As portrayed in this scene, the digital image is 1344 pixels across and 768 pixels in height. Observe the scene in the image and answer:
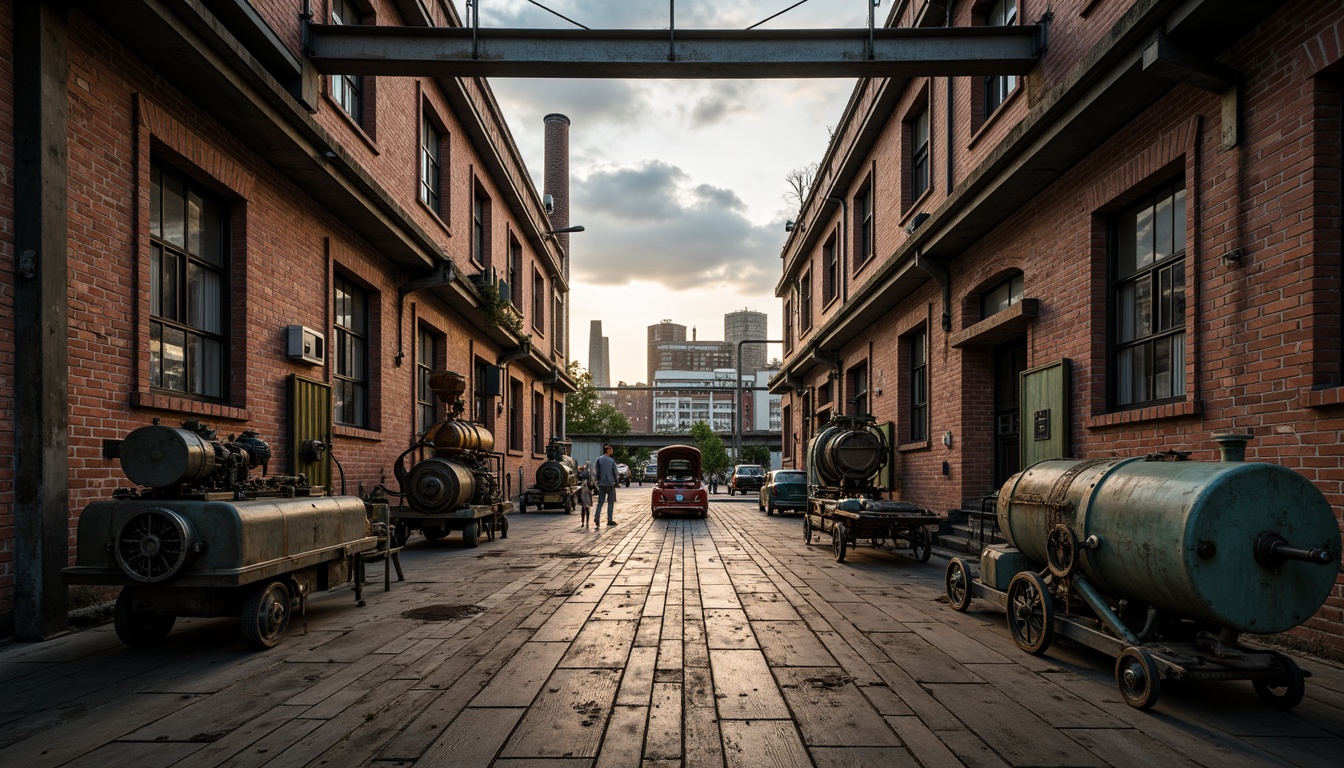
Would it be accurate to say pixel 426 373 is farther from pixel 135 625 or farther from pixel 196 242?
pixel 135 625

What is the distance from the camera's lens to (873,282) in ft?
49.2

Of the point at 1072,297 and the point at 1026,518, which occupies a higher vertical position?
the point at 1072,297

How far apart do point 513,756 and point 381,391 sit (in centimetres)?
1037

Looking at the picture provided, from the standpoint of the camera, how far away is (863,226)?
18516 mm

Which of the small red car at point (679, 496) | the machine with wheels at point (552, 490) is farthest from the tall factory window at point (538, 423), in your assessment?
the small red car at point (679, 496)

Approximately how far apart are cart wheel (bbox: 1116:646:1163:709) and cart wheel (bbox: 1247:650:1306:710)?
21.5 inches

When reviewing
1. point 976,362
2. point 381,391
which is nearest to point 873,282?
point 976,362

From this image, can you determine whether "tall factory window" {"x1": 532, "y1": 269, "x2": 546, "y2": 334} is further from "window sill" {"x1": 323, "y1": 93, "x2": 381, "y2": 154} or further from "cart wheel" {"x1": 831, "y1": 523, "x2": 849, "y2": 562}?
"cart wheel" {"x1": 831, "y1": 523, "x2": 849, "y2": 562}

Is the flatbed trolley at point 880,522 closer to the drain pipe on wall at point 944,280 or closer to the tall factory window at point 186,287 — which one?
the drain pipe on wall at point 944,280

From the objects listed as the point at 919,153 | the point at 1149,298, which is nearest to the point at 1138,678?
the point at 1149,298

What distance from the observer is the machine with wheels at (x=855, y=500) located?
10.3 meters

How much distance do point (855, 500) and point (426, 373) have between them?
9.43 meters

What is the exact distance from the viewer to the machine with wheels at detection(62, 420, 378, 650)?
507cm

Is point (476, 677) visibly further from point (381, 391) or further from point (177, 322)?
point (381, 391)
